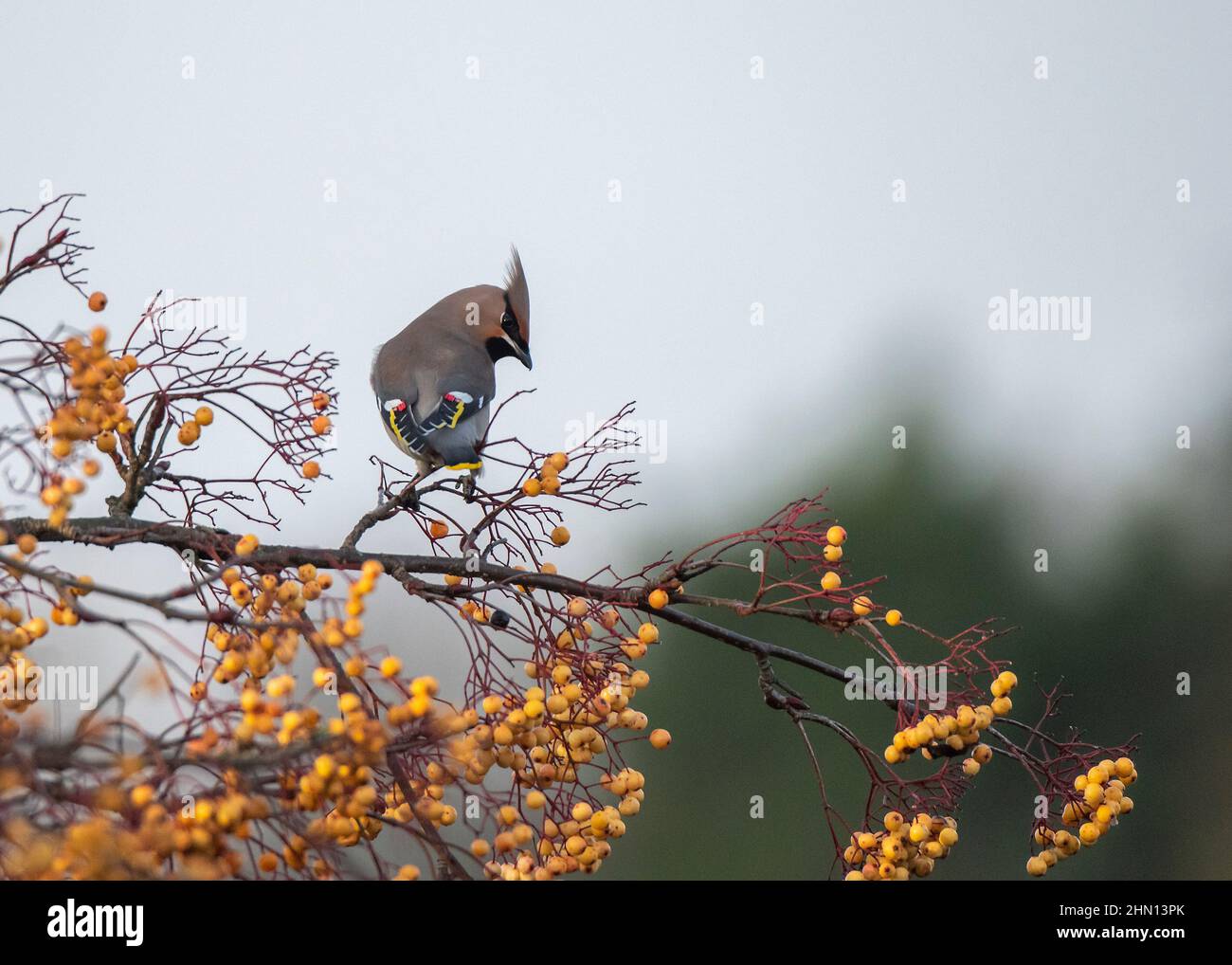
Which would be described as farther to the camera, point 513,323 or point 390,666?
point 513,323

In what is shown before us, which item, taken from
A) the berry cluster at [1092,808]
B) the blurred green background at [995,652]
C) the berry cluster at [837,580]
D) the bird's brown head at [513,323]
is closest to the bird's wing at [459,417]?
the bird's brown head at [513,323]

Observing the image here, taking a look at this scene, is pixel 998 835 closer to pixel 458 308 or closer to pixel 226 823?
pixel 458 308

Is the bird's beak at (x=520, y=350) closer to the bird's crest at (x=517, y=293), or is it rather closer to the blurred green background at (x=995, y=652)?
the bird's crest at (x=517, y=293)

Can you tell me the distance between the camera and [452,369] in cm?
427

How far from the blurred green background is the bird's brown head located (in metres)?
11.6

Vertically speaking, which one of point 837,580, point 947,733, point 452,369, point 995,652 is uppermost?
point 452,369

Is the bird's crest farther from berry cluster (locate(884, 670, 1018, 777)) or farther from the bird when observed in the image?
berry cluster (locate(884, 670, 1018, 777))

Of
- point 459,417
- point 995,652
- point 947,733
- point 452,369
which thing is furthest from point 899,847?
point 995,652

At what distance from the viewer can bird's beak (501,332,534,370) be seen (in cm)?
479

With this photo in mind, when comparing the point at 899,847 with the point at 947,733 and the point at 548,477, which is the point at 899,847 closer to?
the point at 947,733

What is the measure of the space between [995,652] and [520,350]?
13.7m

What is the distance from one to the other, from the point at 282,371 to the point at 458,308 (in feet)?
7.51

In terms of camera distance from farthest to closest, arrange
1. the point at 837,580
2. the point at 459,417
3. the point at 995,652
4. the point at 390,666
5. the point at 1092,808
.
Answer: the point at 995,652, the point at 459,417, the point at 1092,808, the point at 837,580, the point at 390,666
